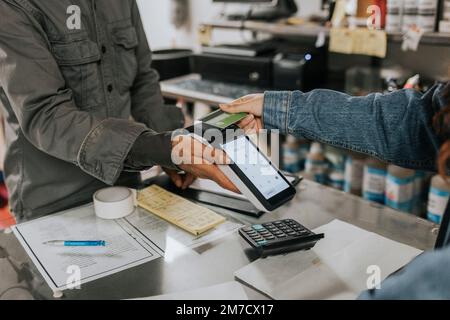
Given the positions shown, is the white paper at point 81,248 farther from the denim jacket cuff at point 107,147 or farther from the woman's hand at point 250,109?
the woman's hand at point 250,109

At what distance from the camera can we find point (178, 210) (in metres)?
1.10

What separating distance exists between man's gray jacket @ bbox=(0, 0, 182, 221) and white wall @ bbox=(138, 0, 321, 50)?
4.77ft

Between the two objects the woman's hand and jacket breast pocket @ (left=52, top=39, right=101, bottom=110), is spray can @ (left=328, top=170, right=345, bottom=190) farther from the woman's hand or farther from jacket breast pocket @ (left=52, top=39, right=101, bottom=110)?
jacket breast pocket @ (left=52, top=39, right=101, bottom=110)

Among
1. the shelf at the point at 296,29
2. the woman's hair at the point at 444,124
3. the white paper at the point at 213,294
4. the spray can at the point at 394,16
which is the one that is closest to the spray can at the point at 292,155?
the shelf at the point at 296,29

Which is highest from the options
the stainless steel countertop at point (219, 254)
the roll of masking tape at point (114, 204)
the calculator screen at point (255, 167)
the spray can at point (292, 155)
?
the calculator screen at point (255, 167)

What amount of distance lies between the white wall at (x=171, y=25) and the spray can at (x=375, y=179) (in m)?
1.27

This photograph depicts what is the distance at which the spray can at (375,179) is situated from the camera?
76.3 inches

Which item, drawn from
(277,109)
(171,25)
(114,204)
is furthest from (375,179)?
(171,25)

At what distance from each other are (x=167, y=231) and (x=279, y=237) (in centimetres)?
25

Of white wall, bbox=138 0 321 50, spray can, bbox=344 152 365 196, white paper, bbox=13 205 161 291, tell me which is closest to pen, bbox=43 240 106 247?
white paper, bbox=13 205 161 291

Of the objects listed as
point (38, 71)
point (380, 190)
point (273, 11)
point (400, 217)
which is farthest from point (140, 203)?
point (273, 11)

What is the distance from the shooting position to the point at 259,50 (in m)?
2.26

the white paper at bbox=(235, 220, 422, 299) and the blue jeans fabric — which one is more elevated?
the blue jeans fabric

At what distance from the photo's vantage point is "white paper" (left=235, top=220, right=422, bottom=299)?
0.81 m
